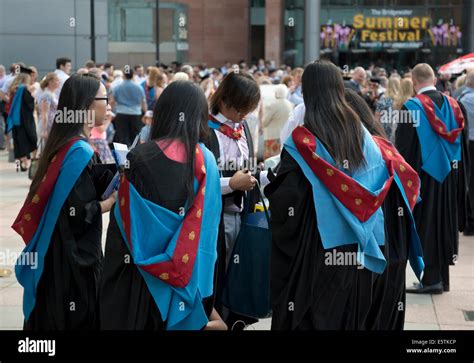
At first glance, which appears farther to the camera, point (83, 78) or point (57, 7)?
point (57, 7)

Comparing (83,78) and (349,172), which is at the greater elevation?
(83,78)

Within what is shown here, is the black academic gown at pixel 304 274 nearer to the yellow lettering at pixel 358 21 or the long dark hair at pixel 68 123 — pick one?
the long dark hair at pixel 68 123

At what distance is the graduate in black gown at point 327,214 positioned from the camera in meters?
5.00

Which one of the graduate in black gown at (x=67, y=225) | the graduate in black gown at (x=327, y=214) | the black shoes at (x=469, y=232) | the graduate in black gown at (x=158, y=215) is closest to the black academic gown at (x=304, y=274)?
the graduate in black gown at (x=327, y=214)

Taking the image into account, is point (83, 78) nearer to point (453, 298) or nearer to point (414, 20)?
point (453, 298)

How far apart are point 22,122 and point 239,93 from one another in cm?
1189

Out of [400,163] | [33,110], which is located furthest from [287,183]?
[33,110]

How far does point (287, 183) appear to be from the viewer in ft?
16.7

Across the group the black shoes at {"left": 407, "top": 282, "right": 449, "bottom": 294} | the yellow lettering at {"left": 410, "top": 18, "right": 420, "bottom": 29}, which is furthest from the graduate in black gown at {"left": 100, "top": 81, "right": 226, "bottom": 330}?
the yellow lettering at {"left": 410, "top": 18, "right": 420, "bottom": 29}

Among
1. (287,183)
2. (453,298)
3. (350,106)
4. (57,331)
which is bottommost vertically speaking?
(453,298)

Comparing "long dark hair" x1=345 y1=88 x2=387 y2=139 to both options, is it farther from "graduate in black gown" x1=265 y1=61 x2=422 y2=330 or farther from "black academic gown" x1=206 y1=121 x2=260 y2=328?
"black academic gown" x1=206 y1=121 x2=260 y2=328

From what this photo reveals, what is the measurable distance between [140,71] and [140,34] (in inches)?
777

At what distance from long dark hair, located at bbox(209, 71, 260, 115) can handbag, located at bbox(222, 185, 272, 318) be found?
2.81 ft

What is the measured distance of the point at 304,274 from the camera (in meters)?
5.13
